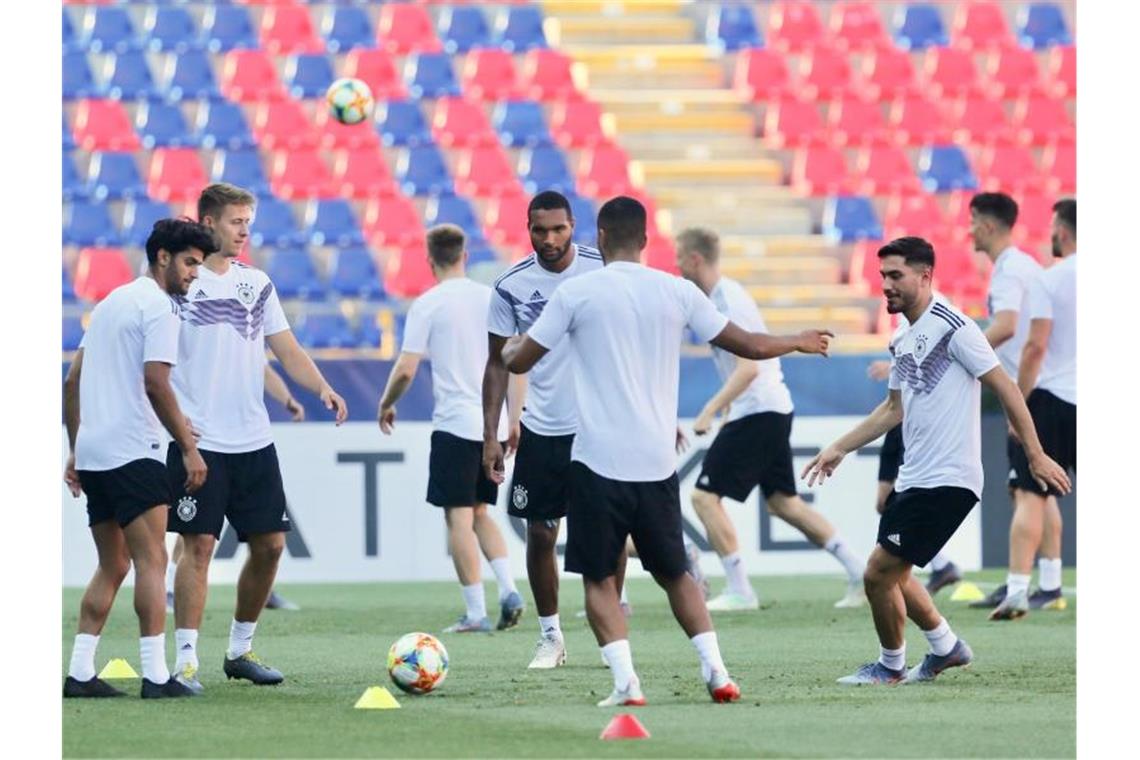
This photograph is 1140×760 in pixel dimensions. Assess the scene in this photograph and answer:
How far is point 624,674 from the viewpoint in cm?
776

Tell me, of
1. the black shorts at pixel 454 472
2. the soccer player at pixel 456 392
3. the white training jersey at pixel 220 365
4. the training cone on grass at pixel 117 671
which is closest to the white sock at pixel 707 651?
the white training jersey at pixel 220 365

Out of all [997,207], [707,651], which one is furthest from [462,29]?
[707,651]

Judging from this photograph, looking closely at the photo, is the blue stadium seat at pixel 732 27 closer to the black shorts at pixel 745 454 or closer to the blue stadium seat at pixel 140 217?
Answer: the blue stadium seat at pixel 140 217

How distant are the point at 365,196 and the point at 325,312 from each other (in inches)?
111

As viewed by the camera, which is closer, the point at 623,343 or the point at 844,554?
the point at 623,343

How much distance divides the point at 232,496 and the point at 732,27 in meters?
16.9

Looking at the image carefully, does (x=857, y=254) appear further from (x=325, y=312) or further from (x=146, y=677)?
(x=146, y=677)

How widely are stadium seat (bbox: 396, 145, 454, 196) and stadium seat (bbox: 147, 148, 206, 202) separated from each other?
2.09 meters

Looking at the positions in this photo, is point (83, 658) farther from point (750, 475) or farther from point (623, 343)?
point (750, 475)

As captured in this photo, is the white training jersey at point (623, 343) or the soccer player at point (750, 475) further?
the soccer player at point (750, 475)

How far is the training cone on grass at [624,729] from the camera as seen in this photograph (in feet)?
22.7

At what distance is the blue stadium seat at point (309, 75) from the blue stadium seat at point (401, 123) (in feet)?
2.14

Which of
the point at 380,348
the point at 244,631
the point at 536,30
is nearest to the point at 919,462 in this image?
the point at 244,631

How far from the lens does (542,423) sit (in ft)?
31.4
